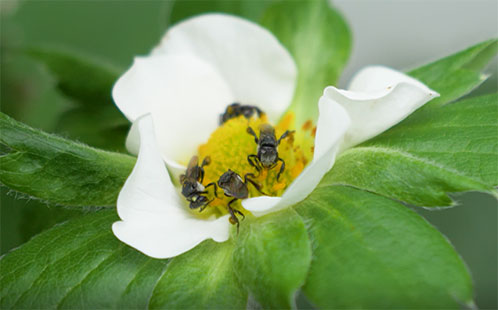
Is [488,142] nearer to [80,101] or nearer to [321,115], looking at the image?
[321,115]

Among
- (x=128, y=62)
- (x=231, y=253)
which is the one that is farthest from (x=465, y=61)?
(x=128, y=62)

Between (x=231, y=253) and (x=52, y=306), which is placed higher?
(x=231, y=253)

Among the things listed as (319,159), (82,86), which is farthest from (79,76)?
(319,159)

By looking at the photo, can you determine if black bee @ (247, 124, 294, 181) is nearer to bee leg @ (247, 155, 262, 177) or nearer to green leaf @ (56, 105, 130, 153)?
bee leg @ (247, 155, 262, 177)

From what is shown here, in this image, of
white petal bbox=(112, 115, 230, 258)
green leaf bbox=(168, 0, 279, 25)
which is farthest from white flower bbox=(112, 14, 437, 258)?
green leaf bbox=(168, 0, 279, 25)

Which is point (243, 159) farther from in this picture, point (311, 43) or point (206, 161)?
point (311, 43)

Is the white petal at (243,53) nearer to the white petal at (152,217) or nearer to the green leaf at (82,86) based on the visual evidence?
the green leaf at (82,86)
